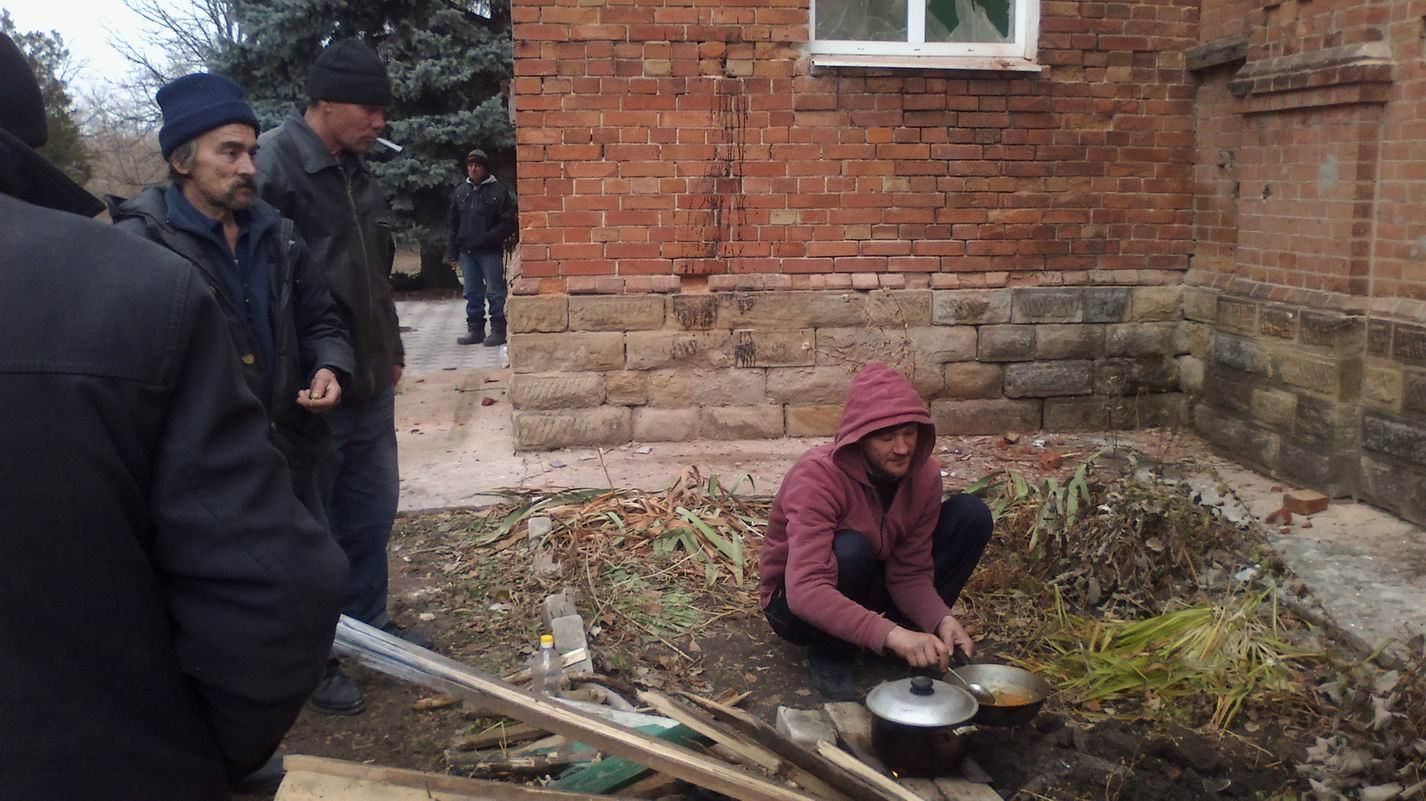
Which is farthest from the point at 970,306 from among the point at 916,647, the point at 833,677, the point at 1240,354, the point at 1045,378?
the point at 916,647

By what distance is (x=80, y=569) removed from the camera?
1.62 m

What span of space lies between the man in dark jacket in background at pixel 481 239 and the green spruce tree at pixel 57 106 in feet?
29.9

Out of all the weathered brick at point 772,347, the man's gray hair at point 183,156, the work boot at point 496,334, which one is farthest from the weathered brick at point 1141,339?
the work boot at point 496,334

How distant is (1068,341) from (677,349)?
240 cm

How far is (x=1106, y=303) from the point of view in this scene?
24.3 ft

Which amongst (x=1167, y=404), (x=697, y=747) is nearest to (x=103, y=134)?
(x=1167, y=404)

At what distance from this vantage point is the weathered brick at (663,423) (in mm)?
7215

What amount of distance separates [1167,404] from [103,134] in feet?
99.3

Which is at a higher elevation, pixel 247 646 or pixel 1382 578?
pixel 247 646

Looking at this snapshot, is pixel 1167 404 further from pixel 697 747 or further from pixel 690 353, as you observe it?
pixel 697 747

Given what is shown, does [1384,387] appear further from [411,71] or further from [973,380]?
[411,71]

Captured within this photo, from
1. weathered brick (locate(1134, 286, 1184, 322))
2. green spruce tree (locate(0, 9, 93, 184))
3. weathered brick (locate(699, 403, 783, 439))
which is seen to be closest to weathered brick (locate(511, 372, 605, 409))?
weathered brick (locate(699, 403, 783, 439))

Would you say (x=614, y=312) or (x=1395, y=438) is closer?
(x=1395, y=438)

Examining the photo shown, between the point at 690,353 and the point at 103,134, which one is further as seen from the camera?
the point at 103,134
